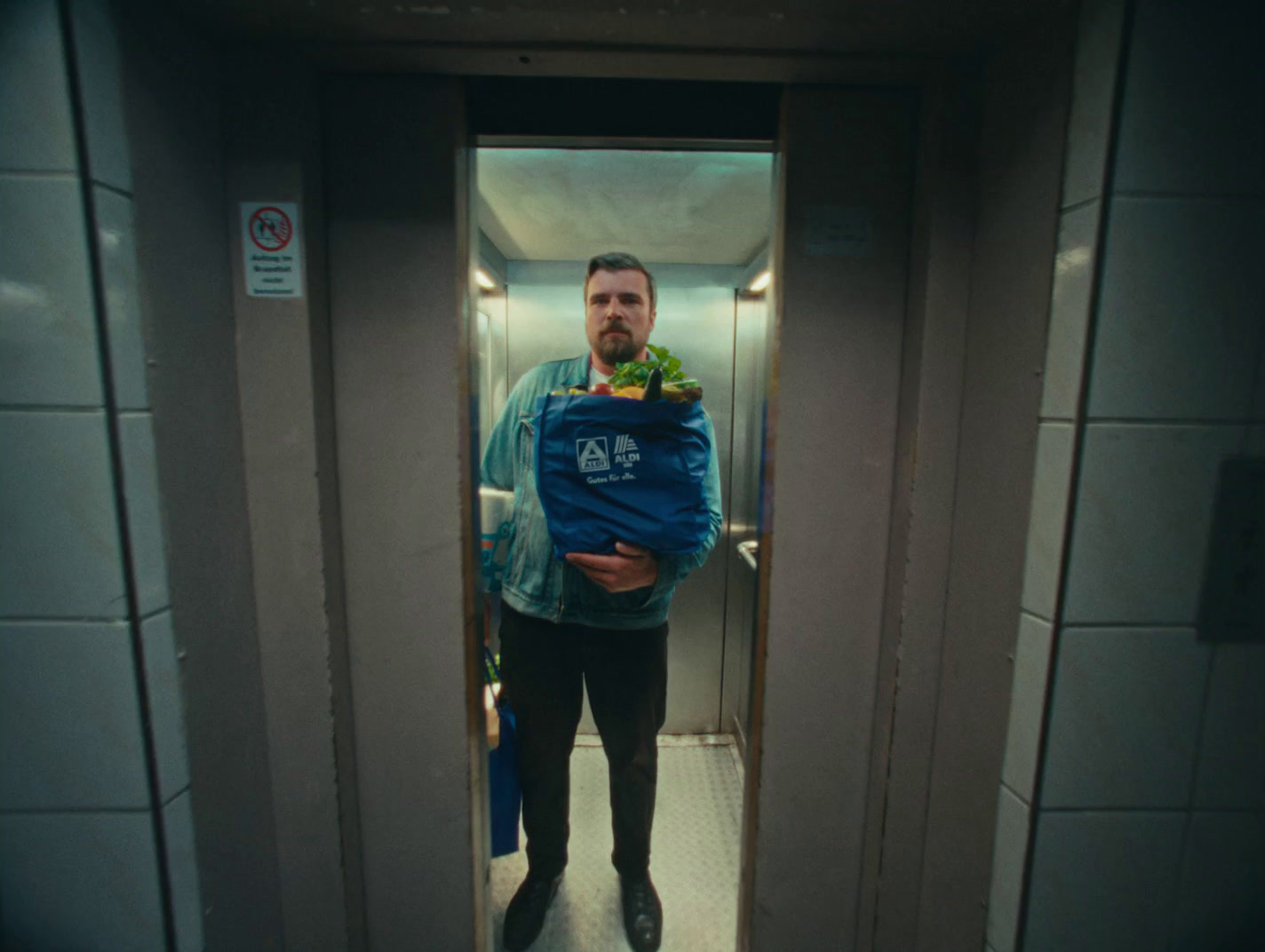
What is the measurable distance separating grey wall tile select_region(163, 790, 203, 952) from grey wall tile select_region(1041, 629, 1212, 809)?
1482 millimetres

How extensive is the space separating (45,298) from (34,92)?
0.29 meters

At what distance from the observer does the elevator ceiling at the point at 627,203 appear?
139 cm

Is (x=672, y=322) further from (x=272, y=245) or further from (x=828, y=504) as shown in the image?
(x=272, y=245)

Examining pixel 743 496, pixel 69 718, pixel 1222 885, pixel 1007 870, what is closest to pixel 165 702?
pixel 69 718

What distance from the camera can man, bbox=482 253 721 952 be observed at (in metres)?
1.32

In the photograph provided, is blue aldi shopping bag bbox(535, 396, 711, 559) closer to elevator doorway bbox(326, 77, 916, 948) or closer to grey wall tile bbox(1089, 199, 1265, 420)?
elevator doorway bbox(326, 77, 916, 948)

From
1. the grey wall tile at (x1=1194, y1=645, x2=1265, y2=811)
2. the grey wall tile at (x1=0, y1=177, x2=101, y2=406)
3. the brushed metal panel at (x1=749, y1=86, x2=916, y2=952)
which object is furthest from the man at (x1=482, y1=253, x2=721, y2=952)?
the grey wall tile at (x1=1194, y1=645, x2=1265, y2=811)

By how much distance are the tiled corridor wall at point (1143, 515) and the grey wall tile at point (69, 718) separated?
150 centimetres

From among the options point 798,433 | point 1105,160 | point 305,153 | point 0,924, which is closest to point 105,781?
point 0,924

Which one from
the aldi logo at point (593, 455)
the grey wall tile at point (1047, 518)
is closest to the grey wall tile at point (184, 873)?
the aldi logo at point (593, 455)

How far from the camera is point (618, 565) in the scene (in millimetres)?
1029

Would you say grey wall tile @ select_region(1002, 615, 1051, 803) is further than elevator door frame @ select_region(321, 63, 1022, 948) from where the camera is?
No

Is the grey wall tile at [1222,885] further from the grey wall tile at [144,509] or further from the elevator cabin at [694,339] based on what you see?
the grey wall tile at [144,509]

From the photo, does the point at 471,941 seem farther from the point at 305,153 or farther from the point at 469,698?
the point at 305,153
